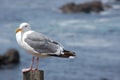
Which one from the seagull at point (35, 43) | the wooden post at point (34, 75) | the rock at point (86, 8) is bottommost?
the wooden post at point (34, 75)

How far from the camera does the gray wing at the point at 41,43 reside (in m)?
5.79

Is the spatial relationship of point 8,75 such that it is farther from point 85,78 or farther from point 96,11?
point 96,11

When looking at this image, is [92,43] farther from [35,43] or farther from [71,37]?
[35,43]

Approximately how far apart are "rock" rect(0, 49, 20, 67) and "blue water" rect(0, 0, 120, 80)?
0.30 meters

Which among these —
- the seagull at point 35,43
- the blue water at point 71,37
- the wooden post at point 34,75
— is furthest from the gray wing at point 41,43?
the blue water at point 71,37

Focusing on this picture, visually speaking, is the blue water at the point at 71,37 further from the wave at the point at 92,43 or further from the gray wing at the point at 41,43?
the gray wing at the point at 41,43

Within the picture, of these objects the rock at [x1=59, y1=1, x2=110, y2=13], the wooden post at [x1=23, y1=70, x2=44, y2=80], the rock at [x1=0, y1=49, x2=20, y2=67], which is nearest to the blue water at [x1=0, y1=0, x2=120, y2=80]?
the rock at [x1=0, y1=49, x2=20, y2=67]

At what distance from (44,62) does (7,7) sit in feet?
63.1

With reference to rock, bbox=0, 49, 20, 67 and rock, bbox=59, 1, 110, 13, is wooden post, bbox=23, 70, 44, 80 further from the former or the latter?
rock, bbox=59, 1, 110, 13

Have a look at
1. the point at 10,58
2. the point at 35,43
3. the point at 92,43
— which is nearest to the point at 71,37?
the point at 92,43

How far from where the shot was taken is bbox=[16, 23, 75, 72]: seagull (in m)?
5.75

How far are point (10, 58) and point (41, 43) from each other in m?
18.6

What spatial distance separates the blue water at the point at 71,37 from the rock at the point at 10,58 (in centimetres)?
30

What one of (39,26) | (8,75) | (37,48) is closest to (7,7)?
(39,26)
